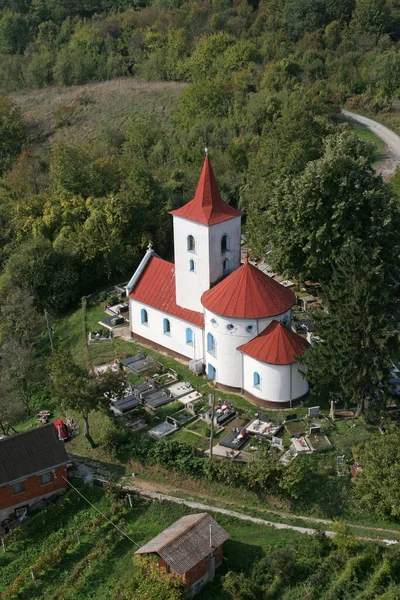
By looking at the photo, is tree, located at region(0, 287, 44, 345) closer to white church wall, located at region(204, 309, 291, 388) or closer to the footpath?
the footpath

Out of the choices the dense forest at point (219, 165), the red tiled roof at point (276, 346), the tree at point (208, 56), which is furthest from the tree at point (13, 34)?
the red tiled roof at point (276, 346)

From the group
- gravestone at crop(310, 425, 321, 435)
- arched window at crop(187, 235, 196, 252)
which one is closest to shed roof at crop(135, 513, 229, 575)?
gravestone at crop(310, 425, 321, 435)

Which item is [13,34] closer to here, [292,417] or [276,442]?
[292,417]

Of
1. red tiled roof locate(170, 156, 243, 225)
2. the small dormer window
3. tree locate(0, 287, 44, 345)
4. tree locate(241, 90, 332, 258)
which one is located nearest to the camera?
Result: the small dormer window

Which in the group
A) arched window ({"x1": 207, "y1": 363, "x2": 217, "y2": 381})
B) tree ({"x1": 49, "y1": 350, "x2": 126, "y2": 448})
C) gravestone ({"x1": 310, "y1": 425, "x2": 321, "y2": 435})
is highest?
tree ({"x1": 49, "y1": 350, "x2": 126, "y2": 448})

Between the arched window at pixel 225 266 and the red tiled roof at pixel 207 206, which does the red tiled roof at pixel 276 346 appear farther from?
the red tiled roof at pixel 207 206

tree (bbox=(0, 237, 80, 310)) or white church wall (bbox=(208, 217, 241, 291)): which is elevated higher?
white church wall (bbox=(208, 217, 241, 291))
